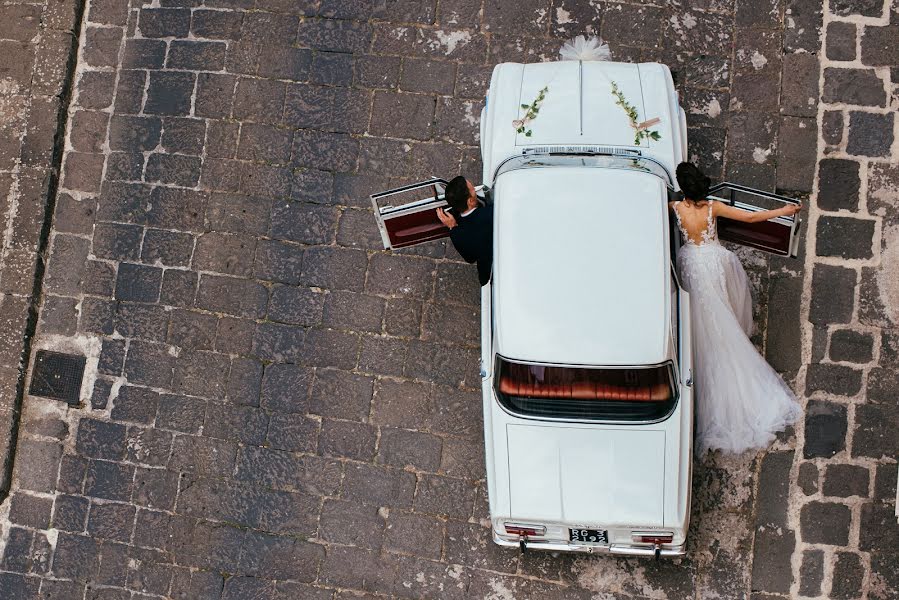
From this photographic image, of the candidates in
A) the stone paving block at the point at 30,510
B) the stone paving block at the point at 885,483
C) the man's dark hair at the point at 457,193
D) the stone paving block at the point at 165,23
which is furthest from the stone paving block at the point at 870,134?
the stone paving block at the point at 30,510

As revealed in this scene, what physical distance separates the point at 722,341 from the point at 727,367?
0.71ft

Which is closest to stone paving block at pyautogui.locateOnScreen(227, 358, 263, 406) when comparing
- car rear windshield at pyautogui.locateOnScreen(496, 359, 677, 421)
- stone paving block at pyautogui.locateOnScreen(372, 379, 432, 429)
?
stone paving block at pyautogui.locateOnScreen(372, 379, 432, 429)

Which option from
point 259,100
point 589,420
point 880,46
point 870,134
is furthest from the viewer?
point 259,100

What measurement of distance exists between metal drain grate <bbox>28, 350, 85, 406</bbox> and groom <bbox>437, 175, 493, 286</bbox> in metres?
3.77

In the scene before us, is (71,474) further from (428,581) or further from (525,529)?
(525,529)

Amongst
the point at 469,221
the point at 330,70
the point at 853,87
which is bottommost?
the point at 469,221

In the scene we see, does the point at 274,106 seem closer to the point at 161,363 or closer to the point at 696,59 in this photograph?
the point at 161,363

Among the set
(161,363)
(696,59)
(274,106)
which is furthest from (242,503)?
(696,59)

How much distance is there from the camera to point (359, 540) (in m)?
7.33

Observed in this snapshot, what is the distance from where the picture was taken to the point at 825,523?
700 centimetres

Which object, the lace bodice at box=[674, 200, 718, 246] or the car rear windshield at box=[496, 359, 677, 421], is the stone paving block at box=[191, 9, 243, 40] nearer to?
the car rear windshield at box=[496, 359, 677, 421]

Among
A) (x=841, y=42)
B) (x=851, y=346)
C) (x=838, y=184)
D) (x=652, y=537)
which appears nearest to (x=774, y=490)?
(x=851, y=346)

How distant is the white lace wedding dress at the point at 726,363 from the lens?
6547mm

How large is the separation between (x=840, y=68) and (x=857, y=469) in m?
3.45
